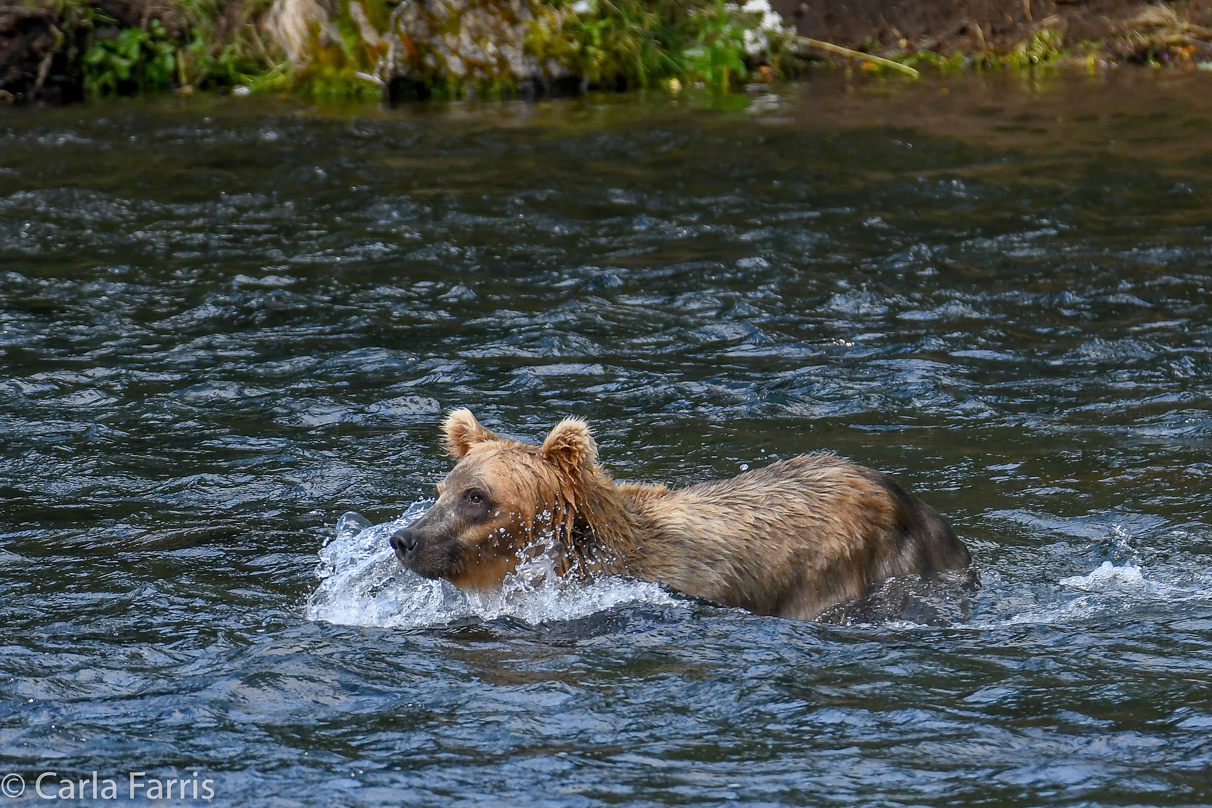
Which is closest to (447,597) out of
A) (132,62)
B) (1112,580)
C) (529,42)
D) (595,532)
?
(595,532)

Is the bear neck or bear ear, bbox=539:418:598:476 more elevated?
bear ear, bbox=539:418:598:476

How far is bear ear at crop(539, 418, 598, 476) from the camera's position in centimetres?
630

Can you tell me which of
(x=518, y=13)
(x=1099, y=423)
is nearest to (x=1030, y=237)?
(x=1099, y=423)

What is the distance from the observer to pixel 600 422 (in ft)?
29.3

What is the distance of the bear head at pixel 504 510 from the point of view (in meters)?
6.19

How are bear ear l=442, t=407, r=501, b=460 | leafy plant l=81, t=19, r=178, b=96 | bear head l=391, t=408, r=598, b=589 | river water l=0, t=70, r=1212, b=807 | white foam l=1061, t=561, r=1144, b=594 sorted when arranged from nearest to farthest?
river water l=0, t=70, r=1212, b=807 < bear head l=391, t=408, r=598, b=589 < bear ear l=442, t=407, r=501, b=460 < white foam l=1061, t=561, r=1144, b=594 < leafy plant l=81, t=19, r=178, b=96

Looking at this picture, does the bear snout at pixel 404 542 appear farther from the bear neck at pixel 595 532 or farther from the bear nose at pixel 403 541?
the bear neck at pixel 595 532

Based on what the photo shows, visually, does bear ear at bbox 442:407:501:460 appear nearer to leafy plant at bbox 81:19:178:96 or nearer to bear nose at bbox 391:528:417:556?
bear nose at bbox 391:528:417:556

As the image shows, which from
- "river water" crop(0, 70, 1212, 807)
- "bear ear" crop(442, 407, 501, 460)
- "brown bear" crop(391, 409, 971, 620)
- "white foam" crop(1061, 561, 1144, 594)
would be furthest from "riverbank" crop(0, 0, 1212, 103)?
"white foam" crop(1061, 561, 1144, 594)

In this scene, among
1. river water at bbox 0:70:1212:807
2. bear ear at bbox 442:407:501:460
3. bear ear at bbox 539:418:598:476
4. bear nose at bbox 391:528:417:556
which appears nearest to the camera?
river water at bbox 0:70:1212:807

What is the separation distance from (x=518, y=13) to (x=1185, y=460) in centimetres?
1322

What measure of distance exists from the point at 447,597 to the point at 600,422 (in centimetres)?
259

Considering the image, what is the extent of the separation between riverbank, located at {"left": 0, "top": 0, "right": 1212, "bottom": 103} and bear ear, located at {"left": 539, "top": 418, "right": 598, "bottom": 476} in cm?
1376

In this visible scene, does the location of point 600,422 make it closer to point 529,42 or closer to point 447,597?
point 447,597
